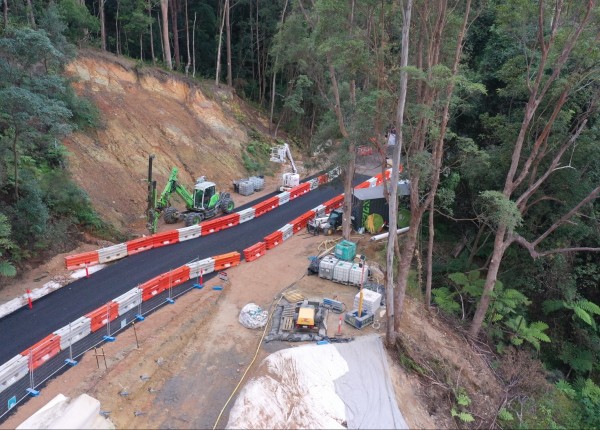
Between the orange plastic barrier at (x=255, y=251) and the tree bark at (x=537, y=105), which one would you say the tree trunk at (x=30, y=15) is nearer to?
the orange plastic barrier at (x=255, y=251)

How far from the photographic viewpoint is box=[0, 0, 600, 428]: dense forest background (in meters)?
15.0

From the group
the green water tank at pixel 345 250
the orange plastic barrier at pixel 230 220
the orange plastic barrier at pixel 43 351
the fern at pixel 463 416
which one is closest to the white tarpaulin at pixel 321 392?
the fern at pixel 463 416

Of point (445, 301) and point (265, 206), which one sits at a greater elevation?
point (265, 206)

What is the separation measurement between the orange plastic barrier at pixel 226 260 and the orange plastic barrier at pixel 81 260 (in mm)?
5324

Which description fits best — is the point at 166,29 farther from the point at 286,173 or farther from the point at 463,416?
the point at 463,416

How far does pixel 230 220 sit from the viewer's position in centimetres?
2622

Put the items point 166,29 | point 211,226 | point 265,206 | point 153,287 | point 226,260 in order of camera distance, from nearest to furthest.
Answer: point 153,287 < point 226,260 < point 211,226 < point 265,206 < point 166,29

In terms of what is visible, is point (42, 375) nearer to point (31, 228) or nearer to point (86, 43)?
point (31, 228)

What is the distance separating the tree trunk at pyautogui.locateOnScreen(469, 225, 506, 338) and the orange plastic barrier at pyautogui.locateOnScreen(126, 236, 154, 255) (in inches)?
611


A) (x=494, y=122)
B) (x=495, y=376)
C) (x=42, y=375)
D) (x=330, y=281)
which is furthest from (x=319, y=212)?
(x=42, y=375)

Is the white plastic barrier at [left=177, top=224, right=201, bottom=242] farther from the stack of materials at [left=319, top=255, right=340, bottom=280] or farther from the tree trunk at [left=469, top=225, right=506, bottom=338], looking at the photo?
the tree trunk at [left=469, top=225, right=506, bottom=338]

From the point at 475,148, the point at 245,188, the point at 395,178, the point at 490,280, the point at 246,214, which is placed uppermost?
the point at 475,148

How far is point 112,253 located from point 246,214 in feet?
29.4

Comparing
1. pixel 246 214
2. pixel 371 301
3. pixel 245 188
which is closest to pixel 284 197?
pixel 245 188
